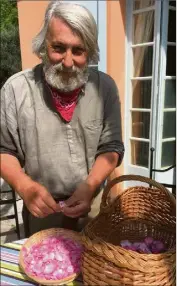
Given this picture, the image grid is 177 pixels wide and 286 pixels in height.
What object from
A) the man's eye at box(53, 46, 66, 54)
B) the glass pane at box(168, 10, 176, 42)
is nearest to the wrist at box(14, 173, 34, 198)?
the man's eye at box(53, 46, 66, 54)

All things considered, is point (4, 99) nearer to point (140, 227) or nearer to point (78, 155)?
point (78, 155)

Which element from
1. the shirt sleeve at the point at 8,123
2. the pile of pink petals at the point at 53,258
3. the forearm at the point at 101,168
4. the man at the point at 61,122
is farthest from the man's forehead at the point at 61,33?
the pile of pink petals at the point at 53,258

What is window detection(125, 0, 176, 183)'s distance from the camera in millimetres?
460

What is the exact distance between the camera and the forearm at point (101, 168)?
1.65 ft

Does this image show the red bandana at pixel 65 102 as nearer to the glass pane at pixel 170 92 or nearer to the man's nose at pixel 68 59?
the man's nose at pixel 68 59

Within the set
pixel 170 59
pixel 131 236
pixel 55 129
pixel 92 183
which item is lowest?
pixel 131 236

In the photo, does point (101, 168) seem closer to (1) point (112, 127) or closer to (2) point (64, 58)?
A: (1) point (112, 127)

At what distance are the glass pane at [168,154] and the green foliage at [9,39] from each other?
30 cm

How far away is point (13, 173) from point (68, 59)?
0.20 meters

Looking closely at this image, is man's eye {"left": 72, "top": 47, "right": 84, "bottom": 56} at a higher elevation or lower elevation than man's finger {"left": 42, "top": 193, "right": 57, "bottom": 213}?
higher

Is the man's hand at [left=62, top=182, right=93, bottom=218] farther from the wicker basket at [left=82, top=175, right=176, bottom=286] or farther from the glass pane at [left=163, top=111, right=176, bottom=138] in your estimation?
the glass pane at [left=163, top=111, right=176, bottom=138]

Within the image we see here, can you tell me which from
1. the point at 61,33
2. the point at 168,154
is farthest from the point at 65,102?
the point at 168,154

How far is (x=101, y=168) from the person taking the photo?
0.51 metres

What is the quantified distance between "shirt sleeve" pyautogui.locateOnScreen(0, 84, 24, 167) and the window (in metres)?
0.21
